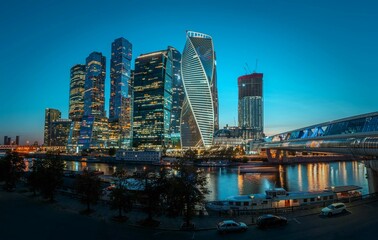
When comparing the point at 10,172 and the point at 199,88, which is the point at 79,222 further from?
the point at 199,88

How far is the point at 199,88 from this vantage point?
16662cm

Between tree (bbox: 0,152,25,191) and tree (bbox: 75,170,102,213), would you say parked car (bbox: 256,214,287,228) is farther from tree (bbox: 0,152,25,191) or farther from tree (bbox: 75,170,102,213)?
tree (bbox: 0,152,25,191)

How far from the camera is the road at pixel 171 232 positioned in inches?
744

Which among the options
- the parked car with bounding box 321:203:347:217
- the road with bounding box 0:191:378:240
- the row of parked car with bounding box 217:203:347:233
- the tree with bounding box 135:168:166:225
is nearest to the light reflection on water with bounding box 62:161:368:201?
the tree with bounding box 135:168:166:225

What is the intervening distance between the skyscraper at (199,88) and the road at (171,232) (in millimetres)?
142192

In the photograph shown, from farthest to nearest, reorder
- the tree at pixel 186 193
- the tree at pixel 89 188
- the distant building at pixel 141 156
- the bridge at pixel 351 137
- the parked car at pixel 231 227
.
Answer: the distant building at pixel 141 156 → the bridge at pixel 351 137 → the tree at pixel 89 188 → the tree at pixel 186 193 → the parked car at pixel 231 227

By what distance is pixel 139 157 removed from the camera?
129 meters

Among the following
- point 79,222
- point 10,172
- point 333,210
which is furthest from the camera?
point 10,172

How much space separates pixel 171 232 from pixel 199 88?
149 m

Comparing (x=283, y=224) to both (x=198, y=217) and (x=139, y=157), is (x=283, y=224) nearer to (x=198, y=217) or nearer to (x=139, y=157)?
(x=198, y=217)

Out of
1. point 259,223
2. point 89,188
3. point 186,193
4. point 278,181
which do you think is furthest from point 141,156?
point 259,223

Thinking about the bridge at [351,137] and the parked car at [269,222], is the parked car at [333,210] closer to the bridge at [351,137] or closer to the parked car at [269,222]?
the parked car at [269,222]

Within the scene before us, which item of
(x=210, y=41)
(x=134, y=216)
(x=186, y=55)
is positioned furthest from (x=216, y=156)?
(x=134, y=216)

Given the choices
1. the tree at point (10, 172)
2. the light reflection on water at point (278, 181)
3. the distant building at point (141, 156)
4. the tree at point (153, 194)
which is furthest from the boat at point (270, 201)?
the distant building at point (141, 156)
